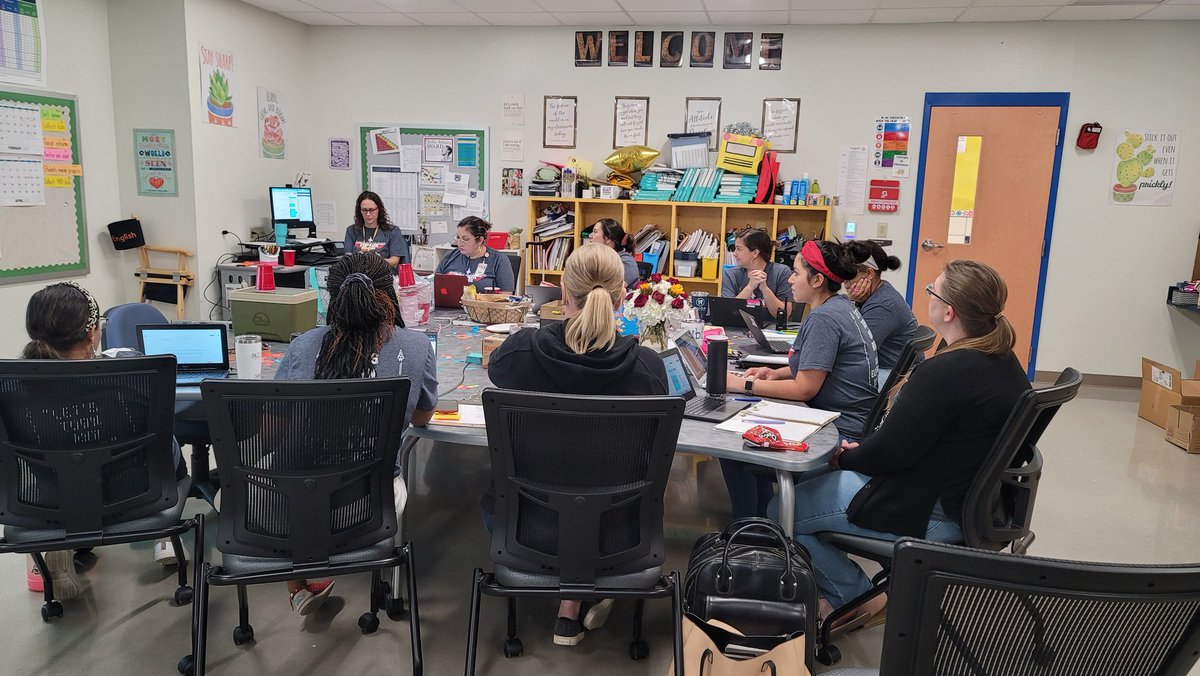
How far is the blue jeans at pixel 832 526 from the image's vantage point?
242 centimetres

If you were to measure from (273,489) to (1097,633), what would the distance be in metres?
1.76

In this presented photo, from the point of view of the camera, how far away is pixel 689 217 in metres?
6.79

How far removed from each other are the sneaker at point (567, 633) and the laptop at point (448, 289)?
230 cm

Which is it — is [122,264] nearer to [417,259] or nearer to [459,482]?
[417,259]

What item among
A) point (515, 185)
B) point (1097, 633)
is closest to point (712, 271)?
point (515, 185)

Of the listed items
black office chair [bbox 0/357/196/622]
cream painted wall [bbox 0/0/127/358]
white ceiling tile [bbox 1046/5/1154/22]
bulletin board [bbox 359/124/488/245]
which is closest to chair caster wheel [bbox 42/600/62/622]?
black office chair [bbox 0/357/196/622]

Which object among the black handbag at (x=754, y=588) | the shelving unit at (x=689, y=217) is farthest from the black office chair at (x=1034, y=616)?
the shelving unit at (x=689, y=217)

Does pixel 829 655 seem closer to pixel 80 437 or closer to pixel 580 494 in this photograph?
pixel 580 494

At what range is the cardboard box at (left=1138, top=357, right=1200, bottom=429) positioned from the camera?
5004 millimetres

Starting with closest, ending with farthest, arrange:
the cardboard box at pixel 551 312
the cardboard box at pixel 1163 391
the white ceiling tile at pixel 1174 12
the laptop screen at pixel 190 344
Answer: the laptop screen at pixel 190 344, the cardboard box at pixel 551 312, the cardboard box at pixel 1163 391, the white ceiling tile at pixel 1174 12

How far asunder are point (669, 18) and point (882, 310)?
142 inches

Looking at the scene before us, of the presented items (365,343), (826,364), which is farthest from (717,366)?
(365,343)

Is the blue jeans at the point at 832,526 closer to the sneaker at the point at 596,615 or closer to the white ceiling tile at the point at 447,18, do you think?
the sneaker at the point at 596,615

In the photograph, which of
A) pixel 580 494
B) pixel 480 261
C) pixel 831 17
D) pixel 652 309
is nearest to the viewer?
pixel 580 494
